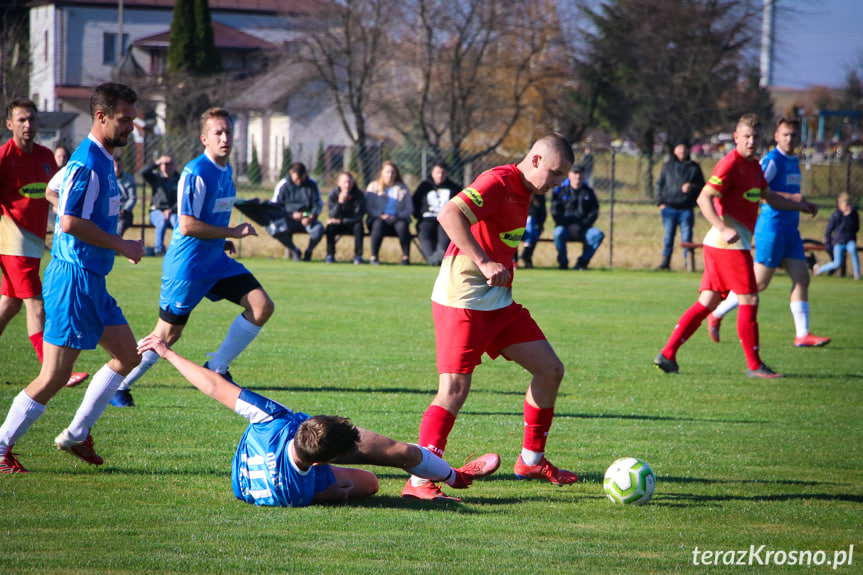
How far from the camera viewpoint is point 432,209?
59.4ft

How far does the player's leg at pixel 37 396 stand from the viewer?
4.77 meters

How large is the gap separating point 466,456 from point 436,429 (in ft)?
3.07

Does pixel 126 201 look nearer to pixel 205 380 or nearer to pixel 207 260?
pixel 207 260

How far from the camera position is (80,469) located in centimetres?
507

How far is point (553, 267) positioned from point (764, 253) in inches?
376

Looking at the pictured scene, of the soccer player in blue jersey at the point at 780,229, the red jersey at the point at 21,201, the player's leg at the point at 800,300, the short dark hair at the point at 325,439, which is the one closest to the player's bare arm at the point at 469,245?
the short dark hair at the point at 325,439

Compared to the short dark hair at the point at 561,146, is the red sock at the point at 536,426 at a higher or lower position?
lower

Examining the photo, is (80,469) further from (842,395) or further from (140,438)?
(842,395)

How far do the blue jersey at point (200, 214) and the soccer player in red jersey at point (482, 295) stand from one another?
7.60 ft

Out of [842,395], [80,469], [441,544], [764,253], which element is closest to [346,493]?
[441,544]

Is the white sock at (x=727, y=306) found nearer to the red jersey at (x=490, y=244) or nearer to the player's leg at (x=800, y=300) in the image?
the player's leg at (x=800, y=300)

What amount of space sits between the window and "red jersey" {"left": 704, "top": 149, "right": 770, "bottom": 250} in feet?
191

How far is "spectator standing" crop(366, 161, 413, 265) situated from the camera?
18.4 meters

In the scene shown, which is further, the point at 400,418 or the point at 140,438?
the point at 400,418
